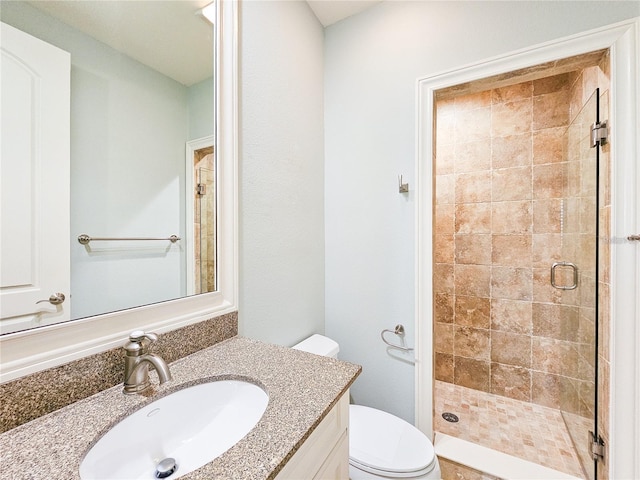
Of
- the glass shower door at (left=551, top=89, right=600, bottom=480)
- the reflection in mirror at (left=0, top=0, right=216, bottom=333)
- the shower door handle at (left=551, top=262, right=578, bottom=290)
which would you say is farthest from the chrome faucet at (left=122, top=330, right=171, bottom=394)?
the shower door handle at (left=551, top=262, right=578, bottom=290)

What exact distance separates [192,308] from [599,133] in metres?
1.79

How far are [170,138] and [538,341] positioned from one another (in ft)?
8.53

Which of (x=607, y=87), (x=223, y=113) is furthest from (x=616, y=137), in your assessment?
(x=223, y=113)

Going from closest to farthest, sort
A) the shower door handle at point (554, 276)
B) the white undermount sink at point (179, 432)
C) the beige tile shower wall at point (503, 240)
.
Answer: the white undermount sink at point (179, 432) → the shower door handle at point (554, 276) → the beige tile shower wall at point (503, 240)

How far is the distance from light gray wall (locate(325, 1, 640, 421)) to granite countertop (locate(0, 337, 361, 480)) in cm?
79

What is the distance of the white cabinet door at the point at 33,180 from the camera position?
58 centimetres

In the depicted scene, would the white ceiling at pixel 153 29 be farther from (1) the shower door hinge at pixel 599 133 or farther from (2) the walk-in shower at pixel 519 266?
(1) the shower door hinge at pixel 599 133

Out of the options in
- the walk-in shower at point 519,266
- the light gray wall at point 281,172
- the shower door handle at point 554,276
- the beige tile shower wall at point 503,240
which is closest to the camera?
the light gray wall at point 281,172

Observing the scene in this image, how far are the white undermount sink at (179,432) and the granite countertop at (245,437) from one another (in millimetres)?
26

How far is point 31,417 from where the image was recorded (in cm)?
56

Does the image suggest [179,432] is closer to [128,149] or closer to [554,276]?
[128,149]

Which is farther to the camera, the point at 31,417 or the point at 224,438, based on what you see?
the point at 224,438

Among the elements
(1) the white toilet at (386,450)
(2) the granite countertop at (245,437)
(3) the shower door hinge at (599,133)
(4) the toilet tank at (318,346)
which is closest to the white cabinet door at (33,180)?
(2) the granite countertop at (245,437)

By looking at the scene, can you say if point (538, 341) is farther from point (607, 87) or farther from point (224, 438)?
point (224, 438)
